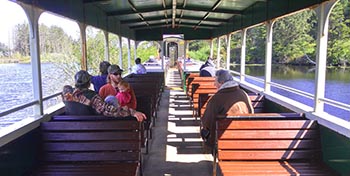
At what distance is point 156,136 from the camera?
19.0 ft

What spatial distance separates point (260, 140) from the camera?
3.22m

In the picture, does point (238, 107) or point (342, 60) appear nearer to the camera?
point (238, 107)

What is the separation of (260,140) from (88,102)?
1.74 metres

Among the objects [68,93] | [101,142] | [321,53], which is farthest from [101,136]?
[321,53]

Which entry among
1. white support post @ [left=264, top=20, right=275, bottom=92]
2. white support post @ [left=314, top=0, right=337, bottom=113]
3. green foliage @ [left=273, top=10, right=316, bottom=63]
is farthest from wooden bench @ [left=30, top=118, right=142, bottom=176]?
green foliage @ [left=273, top=10, right=316, bottom=63]

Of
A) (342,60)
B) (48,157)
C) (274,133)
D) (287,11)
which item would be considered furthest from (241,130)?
(342,60)

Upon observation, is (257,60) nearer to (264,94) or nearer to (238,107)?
(264,94)

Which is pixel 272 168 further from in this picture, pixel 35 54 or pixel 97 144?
pixel 35 54

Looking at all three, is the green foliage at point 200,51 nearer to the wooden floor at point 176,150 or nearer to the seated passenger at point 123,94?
the wooden floor at point 176,150

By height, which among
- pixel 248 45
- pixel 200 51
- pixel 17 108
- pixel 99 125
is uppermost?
pixel 248 45

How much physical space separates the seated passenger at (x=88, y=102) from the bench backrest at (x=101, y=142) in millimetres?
182

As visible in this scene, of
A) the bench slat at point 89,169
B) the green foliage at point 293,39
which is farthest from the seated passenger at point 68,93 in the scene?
the green foliage at point 293,39

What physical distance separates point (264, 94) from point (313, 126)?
8.81 feet

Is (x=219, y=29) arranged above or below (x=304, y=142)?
above
